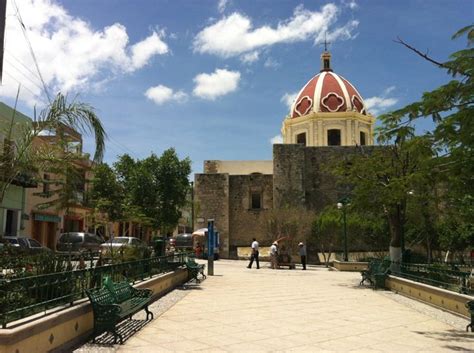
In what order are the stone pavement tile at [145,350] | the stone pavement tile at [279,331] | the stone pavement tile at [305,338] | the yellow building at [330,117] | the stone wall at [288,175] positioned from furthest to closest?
the yellow building at [330,117] < the stone wall at [288,175] < the stone pavement tile at [279,331] < the stone pavement tile at [305,338] < the stone pavement tile at [145,350]

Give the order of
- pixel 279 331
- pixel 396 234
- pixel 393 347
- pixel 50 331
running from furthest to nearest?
pixel 396 234, pixel 279 331, pixel 393 347, pixel 50 331

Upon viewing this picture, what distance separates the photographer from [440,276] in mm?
10484

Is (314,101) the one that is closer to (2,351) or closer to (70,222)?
(70,222)

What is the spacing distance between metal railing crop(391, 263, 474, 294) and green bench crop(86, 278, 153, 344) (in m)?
5.96

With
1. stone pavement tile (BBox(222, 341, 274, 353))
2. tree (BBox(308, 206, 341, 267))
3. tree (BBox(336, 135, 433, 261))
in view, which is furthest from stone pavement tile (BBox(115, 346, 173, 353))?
tree (BBox(308, 206, 341, 267))

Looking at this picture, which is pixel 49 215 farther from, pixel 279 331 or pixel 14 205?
pixel 279 331

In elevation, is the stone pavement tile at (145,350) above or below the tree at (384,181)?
below

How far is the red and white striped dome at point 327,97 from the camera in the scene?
4156 cm

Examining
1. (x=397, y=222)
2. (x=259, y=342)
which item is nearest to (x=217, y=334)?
(x=259, y=342)

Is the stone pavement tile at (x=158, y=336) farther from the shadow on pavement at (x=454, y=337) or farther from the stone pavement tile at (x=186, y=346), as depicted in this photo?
the shadow on pavement at (x=454, y=337)

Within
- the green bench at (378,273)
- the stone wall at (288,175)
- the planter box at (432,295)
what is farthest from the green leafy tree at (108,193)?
the stone wall at (288,175)

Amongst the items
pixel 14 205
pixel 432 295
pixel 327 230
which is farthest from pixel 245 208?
pixel 432 295

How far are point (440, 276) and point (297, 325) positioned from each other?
4509mm

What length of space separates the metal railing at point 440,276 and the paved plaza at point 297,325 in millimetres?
607
